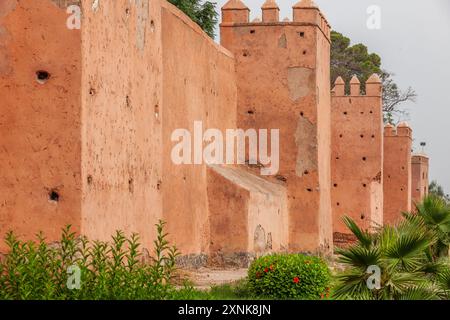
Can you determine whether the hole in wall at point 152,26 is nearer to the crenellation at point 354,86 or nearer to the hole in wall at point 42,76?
the hole in wall at point 42,76

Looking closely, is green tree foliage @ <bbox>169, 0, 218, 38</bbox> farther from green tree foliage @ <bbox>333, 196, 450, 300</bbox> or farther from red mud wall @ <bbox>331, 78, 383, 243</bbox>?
green tree foliage @ <bbox>333, 196, 450, 300</bbox>

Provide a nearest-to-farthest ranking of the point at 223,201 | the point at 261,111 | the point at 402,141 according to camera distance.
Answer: the point at 223,201, the point at 261,111, the point at 402,141

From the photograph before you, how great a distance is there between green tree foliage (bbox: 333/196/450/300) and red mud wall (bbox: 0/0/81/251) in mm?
3381

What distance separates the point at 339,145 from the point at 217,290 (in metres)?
17.0

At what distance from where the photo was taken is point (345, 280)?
12.5 m

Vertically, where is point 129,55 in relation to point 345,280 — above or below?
above

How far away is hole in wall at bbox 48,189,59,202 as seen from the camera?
548 inches

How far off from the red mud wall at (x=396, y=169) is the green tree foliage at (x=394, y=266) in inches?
925

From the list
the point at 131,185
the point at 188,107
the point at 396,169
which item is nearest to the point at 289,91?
the point at 188,107

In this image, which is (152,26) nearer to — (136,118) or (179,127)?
(136,118)

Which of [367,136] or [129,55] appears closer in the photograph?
[129,55]

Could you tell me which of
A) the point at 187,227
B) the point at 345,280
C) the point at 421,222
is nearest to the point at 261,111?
the point at 187,227

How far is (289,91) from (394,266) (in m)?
13.9
